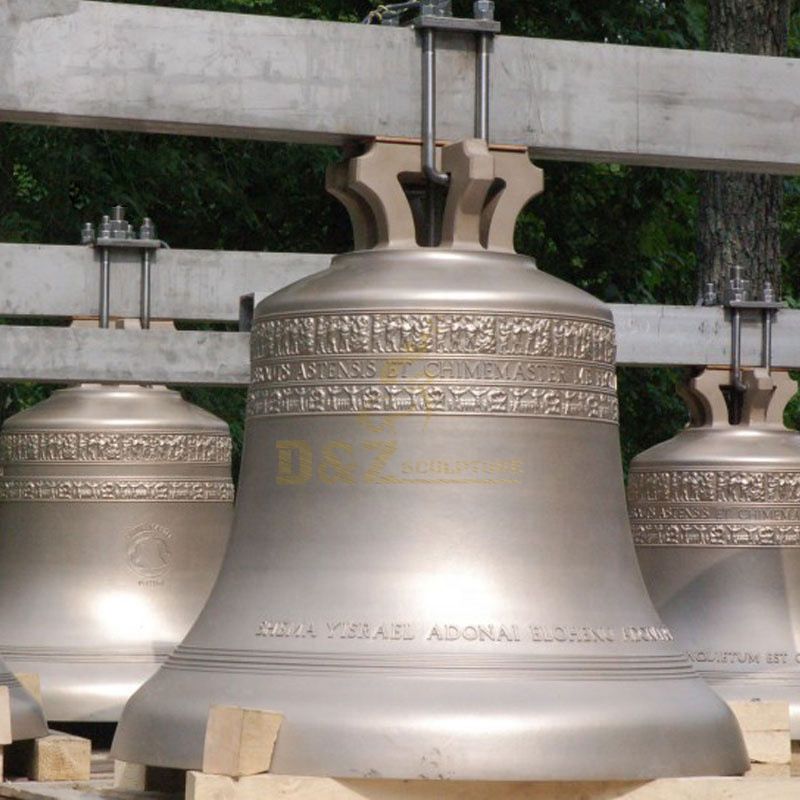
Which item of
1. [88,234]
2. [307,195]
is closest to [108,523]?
[88,234]

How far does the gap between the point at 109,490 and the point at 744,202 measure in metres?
6.24

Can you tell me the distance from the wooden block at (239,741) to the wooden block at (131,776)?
0.56 m

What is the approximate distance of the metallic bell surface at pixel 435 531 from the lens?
214 inches

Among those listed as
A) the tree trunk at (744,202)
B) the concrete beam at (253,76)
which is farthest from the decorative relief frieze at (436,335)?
the tree trunk at (744,202)

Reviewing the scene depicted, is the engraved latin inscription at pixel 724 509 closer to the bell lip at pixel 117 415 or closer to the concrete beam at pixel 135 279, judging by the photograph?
the concrete beam at pixel 135 279

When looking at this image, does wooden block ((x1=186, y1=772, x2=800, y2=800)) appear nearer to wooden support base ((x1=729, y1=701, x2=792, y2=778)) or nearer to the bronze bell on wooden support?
wooden support base ((x1=729, y1=701, x2=792, y2=778))

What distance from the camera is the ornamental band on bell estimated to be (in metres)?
5.74

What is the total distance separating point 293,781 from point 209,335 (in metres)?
4.79

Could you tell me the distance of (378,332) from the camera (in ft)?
18.9

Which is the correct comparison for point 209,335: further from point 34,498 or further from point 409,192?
point 409,192

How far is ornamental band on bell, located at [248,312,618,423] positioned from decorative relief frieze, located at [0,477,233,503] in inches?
152

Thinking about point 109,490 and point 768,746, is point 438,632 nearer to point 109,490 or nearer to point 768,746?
point 768,746

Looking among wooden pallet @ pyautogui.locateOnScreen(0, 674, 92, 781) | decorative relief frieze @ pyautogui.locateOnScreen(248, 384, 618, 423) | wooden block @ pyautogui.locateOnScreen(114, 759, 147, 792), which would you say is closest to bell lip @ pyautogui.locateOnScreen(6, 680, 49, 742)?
wooden pallet @ pyautogui.locateOnScreen(0, 674, 92, 781)

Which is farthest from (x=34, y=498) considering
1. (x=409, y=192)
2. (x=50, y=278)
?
(x=409, y=192)
